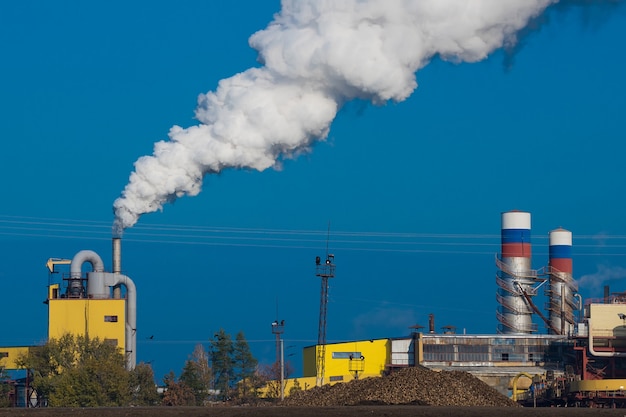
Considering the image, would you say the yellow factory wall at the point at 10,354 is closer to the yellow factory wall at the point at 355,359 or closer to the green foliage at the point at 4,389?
the green foliage at the point at 4,389

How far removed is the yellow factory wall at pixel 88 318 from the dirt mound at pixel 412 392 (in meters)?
25.3

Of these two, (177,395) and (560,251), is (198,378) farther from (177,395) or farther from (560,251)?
(560,251)

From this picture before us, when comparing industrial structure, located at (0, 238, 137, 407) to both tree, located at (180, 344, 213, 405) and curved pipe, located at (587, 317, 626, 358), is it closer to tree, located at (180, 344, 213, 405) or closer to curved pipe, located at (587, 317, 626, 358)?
tree, located at (180, 344, 213, 405)

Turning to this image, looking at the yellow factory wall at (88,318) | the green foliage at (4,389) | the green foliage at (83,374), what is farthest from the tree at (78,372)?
the green foliage at (4,389)

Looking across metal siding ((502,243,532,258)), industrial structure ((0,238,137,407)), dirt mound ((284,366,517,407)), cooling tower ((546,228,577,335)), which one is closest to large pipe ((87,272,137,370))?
industrial structure ((0,238,137,407))

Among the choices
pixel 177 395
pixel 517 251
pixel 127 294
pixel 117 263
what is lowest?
pixel 177 395

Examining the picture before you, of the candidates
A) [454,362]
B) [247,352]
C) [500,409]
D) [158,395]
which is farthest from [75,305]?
[500,409]

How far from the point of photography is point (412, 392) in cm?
7281

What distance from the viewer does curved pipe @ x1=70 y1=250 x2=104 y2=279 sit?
332 feet

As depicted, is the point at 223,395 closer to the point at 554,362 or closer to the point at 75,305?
the point at 75,305

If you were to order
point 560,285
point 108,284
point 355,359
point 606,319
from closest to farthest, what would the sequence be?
point 606,319
point 108,284
point 355,359
point 560,285

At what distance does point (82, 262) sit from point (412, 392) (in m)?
37.4

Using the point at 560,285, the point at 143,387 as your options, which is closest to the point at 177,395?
the point at 143,387

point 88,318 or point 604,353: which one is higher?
point 88,318
